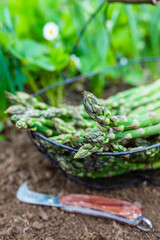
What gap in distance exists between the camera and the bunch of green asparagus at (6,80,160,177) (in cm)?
90

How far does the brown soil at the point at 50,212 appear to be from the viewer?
0.94m

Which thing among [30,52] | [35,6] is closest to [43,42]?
[35,6]

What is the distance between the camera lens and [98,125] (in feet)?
3.11

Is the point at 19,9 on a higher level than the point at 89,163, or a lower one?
higher

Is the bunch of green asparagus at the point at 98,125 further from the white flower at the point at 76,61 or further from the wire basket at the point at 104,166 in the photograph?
the white flower at the point at 76,61

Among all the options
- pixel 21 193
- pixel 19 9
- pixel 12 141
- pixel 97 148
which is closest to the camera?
pixel 97 148

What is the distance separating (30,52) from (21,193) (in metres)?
0.98

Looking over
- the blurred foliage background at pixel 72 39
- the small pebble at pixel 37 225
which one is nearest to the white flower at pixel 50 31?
the blurred foliage background at pixel 72 39

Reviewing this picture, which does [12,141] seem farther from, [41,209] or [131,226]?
[131,226]

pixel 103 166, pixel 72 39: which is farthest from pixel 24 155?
pixel 72 39

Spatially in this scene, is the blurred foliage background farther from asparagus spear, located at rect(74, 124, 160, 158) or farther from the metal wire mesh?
asparagus spear, located at rect(74, 124, 160, 158)

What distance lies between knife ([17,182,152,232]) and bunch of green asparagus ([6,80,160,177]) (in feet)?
0.41

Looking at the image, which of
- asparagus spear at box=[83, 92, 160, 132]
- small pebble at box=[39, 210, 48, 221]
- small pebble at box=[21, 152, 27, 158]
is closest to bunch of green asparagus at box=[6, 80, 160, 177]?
asparagus spear at box=[83, 92, 160, 132]

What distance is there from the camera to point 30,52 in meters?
1.62
